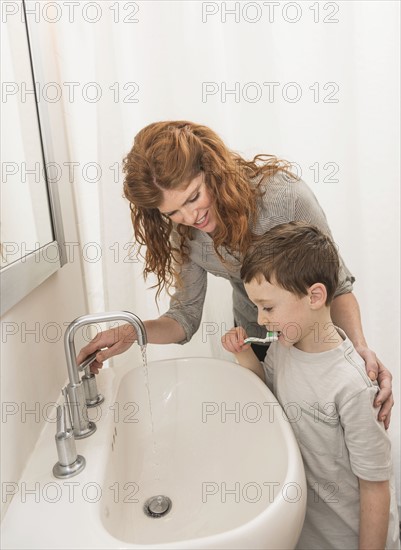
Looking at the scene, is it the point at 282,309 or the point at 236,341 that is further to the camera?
the point at 236,341

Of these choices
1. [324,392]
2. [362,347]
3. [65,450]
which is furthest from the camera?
[362,347]

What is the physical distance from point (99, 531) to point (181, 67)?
3.17 feet

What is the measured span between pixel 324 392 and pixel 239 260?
0.30 m

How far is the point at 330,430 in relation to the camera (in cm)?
73

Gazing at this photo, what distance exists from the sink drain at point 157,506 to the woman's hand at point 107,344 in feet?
0.82

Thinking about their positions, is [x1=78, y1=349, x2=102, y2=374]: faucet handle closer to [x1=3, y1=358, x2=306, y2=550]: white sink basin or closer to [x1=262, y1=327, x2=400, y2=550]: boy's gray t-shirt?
[x1=3, y1=358, x2=306, y2=550]: white sink basin

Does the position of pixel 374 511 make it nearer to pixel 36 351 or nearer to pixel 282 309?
pixel 282 309

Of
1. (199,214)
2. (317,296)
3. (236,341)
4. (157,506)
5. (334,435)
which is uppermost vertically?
(199,214)

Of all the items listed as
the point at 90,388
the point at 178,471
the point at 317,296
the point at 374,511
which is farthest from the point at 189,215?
the point at 374,511

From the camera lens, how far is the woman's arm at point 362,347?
0.75 m

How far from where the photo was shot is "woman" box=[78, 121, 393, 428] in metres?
0.75

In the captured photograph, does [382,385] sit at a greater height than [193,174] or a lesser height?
lesser

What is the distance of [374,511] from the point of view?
727mm

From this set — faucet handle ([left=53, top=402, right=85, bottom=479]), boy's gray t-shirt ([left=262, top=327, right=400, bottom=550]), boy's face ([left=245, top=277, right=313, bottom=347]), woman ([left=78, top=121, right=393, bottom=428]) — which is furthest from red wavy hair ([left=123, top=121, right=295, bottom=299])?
faucet handle ([left=53, top=402, right=85, bottom=479])
